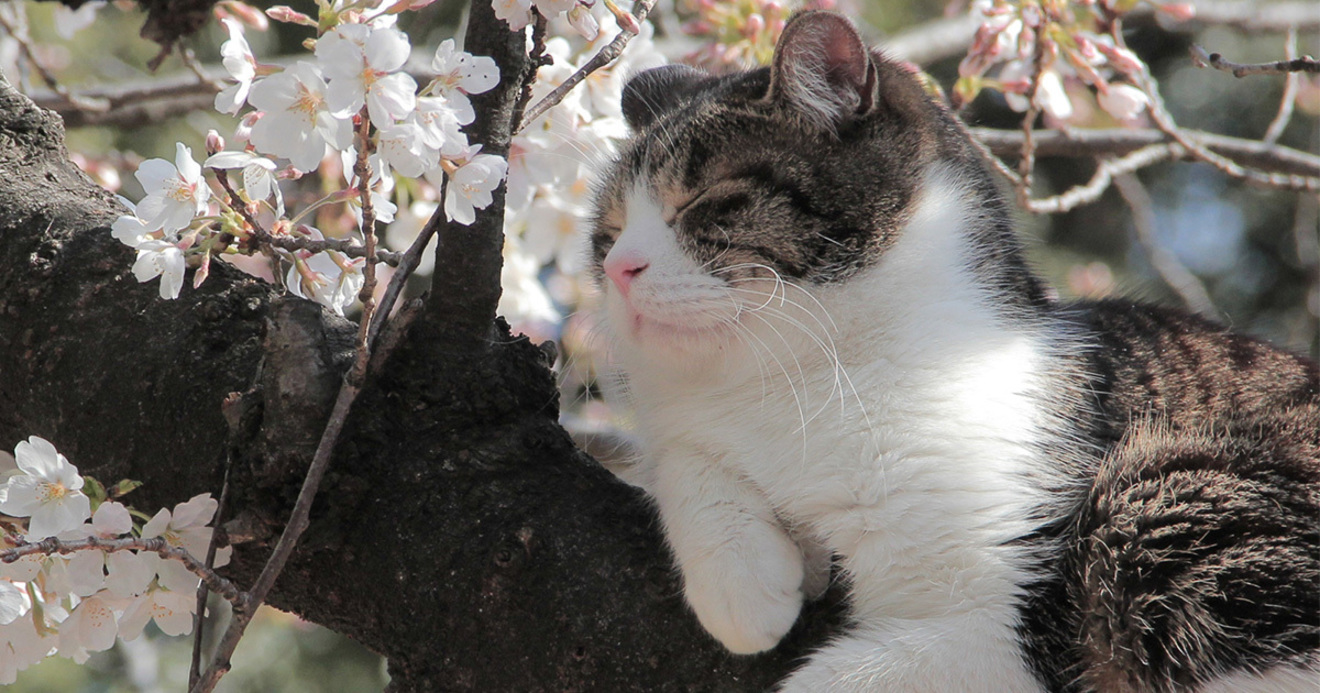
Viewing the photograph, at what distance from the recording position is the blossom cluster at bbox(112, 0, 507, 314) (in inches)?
40.6

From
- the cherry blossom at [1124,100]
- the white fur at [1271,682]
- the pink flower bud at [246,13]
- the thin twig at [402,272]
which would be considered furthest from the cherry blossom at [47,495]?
the cherry blossom at [1124,100]

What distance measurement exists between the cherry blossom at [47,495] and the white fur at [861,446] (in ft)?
2.27

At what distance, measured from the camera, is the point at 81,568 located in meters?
1.17

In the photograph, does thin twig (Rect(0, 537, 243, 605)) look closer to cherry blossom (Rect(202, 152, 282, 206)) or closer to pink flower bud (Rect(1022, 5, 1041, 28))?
cherry blossom (Rect(202, 152, 282, 206))

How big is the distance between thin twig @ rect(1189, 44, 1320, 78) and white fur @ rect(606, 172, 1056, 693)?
1.24 feet

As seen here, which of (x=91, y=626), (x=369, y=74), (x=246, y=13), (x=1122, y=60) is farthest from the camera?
(x=246, y=13)

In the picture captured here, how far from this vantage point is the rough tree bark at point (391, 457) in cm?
118

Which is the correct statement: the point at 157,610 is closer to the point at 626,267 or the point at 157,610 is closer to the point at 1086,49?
the point at 626,267

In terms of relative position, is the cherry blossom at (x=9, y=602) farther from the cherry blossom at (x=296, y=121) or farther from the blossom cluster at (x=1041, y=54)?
the blossom cluster at (x=1041, y=54)

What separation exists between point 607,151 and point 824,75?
61 cm

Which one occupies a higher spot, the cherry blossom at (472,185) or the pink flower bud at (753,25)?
the cherry blossom at (472,185)

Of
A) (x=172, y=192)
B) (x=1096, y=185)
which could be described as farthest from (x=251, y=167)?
(x=1096, y=185)

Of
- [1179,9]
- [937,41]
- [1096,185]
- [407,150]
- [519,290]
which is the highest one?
[407,150]

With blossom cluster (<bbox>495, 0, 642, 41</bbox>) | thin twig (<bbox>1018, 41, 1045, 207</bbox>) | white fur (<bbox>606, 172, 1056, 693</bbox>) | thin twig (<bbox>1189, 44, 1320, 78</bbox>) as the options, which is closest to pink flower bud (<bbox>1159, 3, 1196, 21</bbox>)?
thin twig (<bbox>1018, 41, 1045, 207</bbox>)
